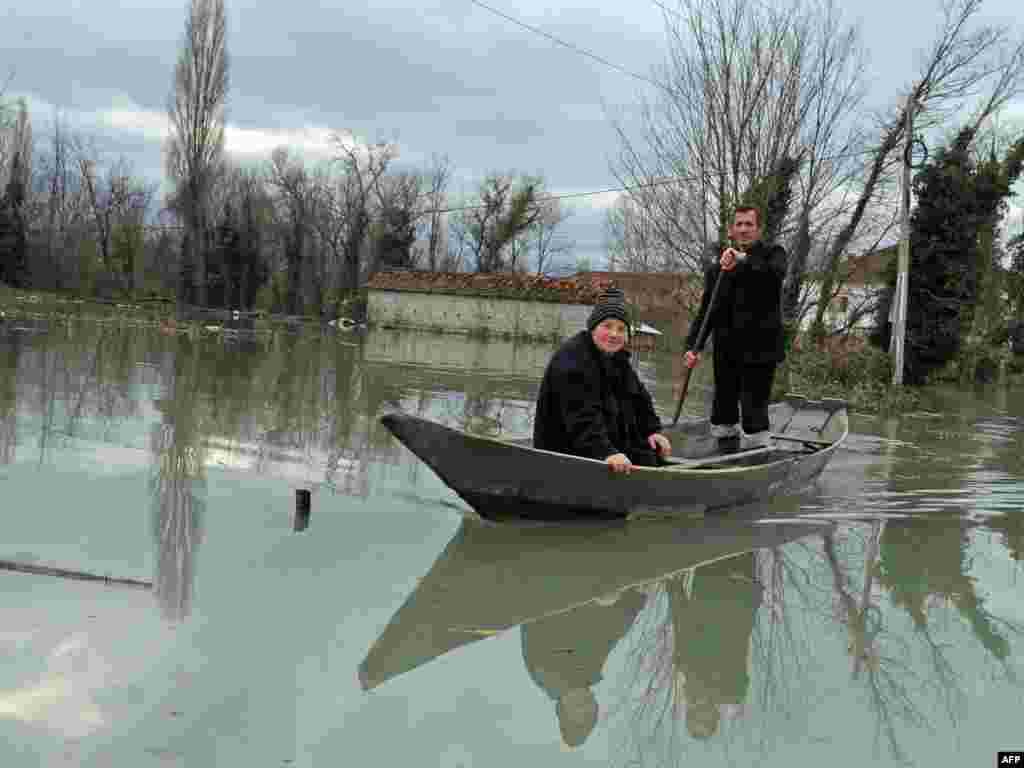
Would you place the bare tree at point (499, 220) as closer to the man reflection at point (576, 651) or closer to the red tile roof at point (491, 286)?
the red tile roof at point (491, 286)

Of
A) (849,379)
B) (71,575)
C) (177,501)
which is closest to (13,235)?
(849,379)

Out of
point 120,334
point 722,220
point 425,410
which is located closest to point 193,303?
point 120,334

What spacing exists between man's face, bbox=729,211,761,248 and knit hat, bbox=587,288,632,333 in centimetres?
186

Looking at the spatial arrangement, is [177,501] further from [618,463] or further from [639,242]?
[639,242]

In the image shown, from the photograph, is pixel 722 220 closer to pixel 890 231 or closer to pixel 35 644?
pixel 890 231

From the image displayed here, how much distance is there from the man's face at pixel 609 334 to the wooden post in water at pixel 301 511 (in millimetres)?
2179

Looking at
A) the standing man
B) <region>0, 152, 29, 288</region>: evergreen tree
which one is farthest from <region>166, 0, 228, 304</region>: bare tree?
the standing man

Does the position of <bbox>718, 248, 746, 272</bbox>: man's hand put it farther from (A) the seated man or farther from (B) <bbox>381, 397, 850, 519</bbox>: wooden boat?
(B) <bbox>381, 397, 850, 519</bbox>: wooden boat

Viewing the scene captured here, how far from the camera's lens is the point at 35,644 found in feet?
12.7

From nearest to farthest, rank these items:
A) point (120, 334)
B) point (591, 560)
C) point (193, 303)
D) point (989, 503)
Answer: point (591, 560) → point (989, 503) → point (120, 334) → point (193, 303)

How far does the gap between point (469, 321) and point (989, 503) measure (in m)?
40.4

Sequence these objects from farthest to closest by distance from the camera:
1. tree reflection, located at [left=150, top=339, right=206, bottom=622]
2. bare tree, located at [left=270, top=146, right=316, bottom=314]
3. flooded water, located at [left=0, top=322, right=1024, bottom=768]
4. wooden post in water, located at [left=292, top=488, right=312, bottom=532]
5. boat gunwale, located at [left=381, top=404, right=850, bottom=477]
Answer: bare tree, located at [left=270, top=146, right=316, bottom=314] < wooden post in water, located at [left=292, top=488, right=312, bottom=532] < boat gunwale, located at [left=381, top=404, right=850, bottom=477] < tree reflection, located at [left=150, top=339, right=206, bottom=622] < flooded water, located at [left=0, top=322, right=1024, bottom=768]

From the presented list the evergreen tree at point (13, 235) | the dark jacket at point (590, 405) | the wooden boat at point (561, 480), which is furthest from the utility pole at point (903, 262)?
the evergreen tree at point (13, 235)

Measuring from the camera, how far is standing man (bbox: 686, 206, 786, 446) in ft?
25.4
